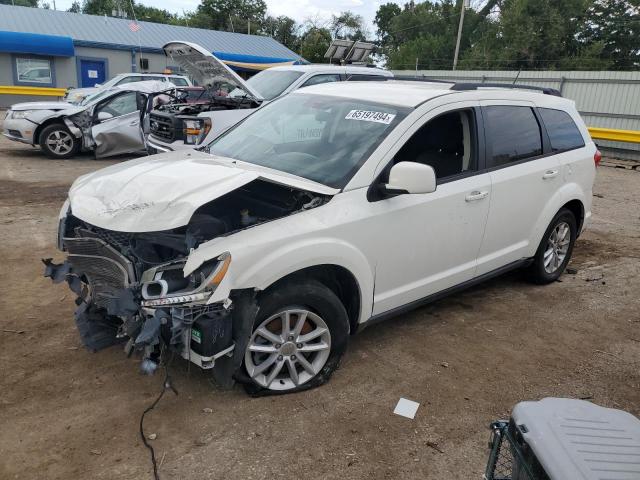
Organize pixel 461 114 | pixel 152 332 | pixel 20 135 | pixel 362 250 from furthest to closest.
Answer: pixel 20 135 → pixel 461 114 → pixel 362 250 → pixel 152 332

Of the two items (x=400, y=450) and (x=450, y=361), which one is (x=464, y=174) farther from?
(x=400, y=450)

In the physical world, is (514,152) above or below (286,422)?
above

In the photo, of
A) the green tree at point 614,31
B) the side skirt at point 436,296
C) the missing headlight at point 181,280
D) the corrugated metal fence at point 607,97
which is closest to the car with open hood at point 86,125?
the side skirt at point 436,296

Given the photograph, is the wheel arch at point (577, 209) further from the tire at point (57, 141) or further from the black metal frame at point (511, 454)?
the tire at point (57, 141)

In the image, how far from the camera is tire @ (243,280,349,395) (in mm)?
3158

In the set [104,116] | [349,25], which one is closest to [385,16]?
[349,25]

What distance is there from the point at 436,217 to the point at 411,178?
656 millimetres

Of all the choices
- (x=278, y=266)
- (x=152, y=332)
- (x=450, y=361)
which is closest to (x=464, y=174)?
(x=450, y=361)

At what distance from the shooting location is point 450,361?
3.96 meters

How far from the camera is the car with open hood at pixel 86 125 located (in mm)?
11391

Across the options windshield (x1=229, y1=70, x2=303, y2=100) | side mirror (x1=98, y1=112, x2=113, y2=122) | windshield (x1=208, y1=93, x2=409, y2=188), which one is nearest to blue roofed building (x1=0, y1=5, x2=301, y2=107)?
side mirror (x1=98, y1=112, x2=113, y2=122)

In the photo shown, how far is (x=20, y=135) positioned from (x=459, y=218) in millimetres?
10730

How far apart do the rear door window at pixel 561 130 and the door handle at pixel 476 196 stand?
1.25m

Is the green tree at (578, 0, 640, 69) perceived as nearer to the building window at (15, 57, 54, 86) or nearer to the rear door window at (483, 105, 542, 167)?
the building window at (15, 57, 54, 86)
